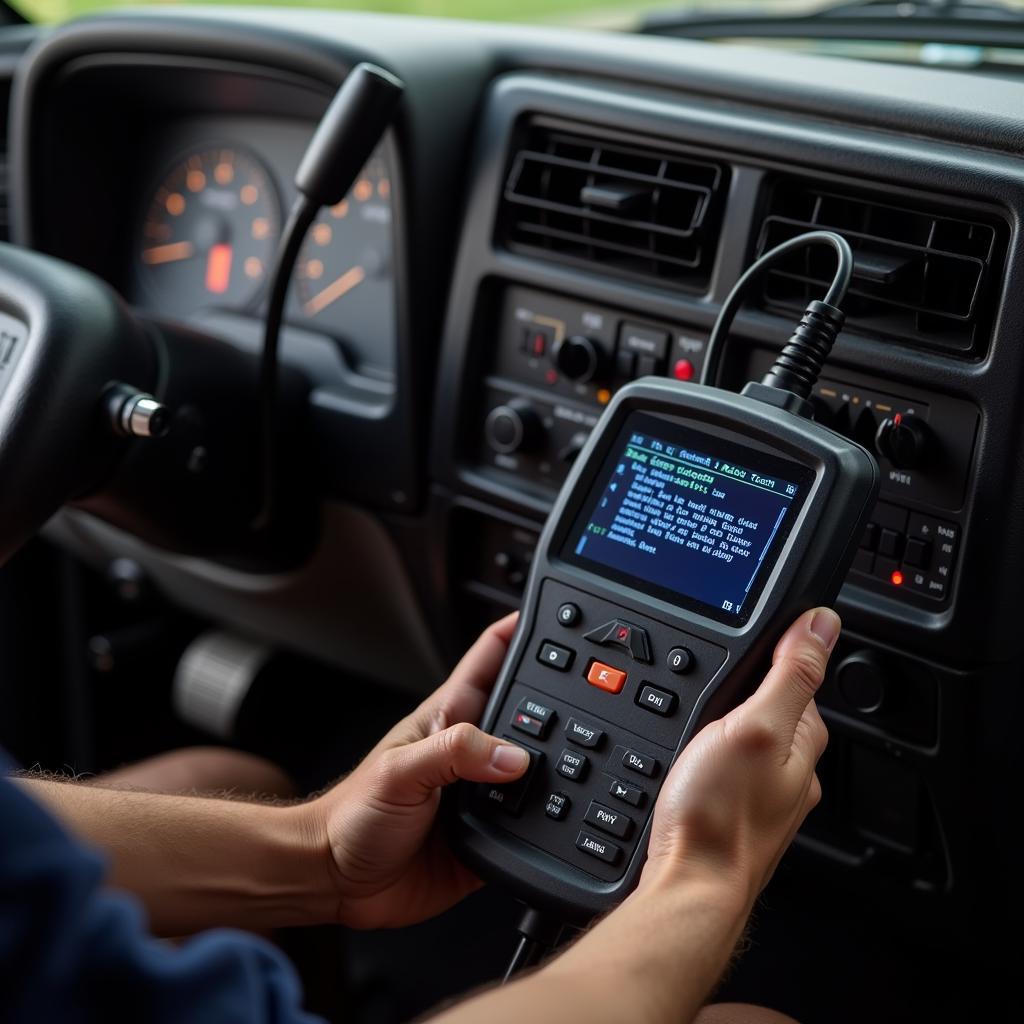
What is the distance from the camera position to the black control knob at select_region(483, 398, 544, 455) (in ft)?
4.44

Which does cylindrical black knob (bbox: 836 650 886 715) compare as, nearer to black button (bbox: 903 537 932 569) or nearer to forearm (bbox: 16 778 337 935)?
black button (bbox: 903 537 932 569)

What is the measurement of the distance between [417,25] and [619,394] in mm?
679

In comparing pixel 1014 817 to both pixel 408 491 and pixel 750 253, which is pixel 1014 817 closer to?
pixel 750 253

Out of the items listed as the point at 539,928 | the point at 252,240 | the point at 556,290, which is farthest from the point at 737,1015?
the point at 252,240

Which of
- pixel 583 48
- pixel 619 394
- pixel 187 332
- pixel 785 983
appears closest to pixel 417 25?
pixel 583 48

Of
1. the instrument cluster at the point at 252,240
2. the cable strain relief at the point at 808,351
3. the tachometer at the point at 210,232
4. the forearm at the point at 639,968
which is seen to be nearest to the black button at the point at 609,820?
the forearm at the point at 639,968

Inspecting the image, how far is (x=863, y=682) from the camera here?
1.17 meters

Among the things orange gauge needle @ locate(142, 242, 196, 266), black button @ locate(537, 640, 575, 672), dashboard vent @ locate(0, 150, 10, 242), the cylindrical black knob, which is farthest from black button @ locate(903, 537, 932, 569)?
dashboard vent @ locate(0, 150, 10, 242)

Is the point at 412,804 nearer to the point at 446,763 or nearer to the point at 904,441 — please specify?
the point at 446,763

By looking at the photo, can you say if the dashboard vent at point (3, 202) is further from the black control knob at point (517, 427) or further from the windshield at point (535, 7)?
the black control knob at point (517, 427)

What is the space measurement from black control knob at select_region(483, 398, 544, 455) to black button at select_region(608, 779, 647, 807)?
1.62 ft

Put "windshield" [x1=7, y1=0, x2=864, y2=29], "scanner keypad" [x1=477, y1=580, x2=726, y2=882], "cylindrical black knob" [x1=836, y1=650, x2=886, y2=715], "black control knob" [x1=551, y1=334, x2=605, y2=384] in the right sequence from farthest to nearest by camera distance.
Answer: "windshield" [x1=7, y1=0, x2=864, y2=29]
"black control knob" [x1=551, y1=334, x2=605, y2=384]
"cylindrical black knob" [x1=836, y1=650, x2=886, y2=715]
"scanner keypad" [x1=477, y1=580, x2=726, y2=882]

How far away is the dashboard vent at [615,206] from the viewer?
1226mm

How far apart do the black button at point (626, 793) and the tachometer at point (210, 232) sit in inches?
39.0
